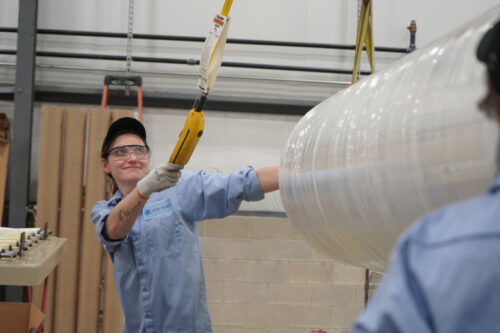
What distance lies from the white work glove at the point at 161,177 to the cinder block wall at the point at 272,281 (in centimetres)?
169

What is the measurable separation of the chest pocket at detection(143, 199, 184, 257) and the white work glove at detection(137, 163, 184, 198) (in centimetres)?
25

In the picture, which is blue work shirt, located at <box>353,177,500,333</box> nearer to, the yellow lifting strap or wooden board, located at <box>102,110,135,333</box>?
the yellow lifting strap

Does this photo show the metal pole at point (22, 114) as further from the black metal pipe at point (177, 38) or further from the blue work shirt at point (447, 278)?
the blue work shirt at point (447, 278)

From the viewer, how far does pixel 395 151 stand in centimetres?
70

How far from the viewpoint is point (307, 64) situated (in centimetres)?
343

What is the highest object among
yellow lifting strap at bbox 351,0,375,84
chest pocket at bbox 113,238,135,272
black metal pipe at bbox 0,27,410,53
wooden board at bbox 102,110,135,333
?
black metal pipe at bbox 0,27,410,53

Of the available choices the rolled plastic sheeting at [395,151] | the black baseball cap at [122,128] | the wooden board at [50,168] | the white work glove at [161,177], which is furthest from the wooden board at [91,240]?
the rolled plastic sheeting at [395,151]

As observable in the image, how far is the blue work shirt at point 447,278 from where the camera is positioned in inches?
17.0

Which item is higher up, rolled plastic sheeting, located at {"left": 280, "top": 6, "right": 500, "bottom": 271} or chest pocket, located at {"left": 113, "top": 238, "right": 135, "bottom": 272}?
rolled plastic sheeting, located at {"left": 280, "top": 6, "right": 500, "bottom": 271}

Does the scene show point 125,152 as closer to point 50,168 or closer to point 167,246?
point 167,246

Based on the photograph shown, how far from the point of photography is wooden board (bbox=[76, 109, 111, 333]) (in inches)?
117

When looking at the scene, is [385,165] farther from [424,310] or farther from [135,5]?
[135,5]

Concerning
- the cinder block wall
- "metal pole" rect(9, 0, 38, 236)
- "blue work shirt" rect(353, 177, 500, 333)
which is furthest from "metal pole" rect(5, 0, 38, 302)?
"blue work shirt" rect(353, 177, 500, 333)

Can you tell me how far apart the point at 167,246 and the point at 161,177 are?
1.21 ft
